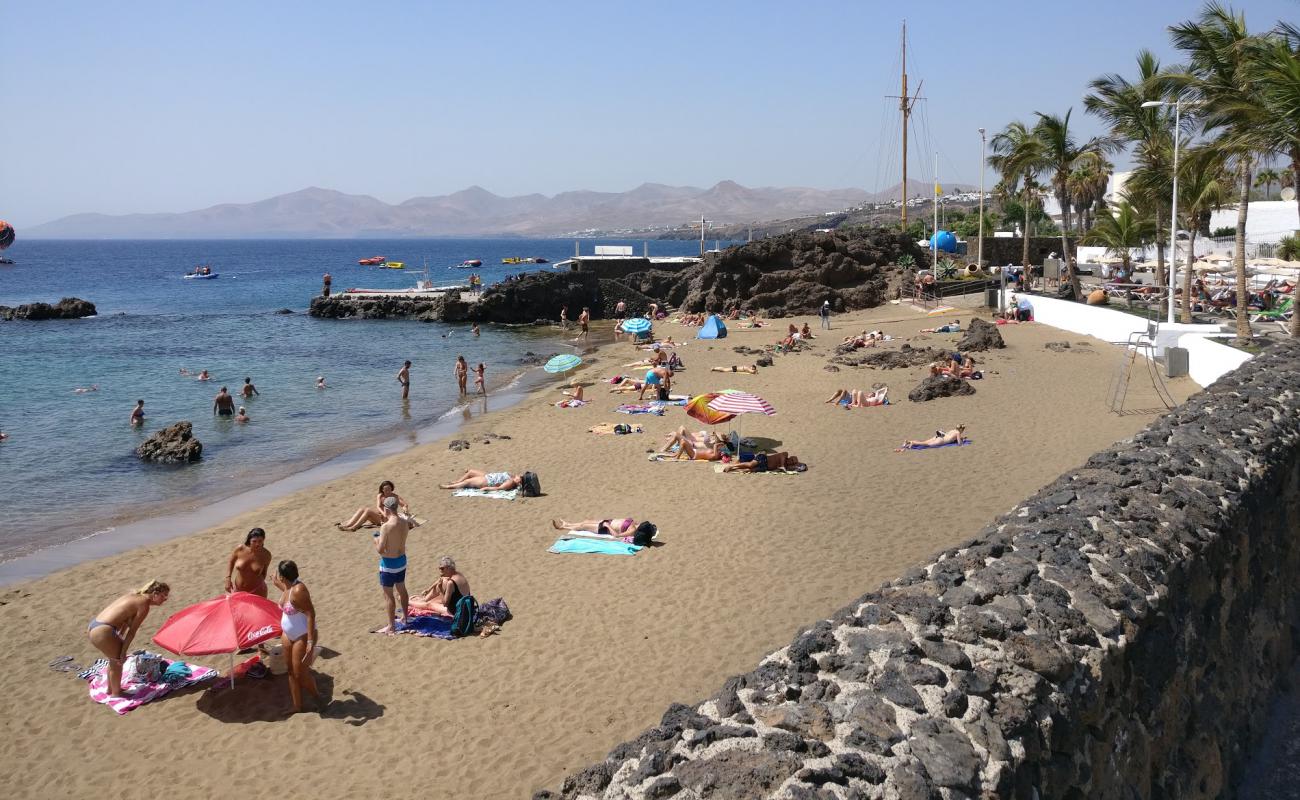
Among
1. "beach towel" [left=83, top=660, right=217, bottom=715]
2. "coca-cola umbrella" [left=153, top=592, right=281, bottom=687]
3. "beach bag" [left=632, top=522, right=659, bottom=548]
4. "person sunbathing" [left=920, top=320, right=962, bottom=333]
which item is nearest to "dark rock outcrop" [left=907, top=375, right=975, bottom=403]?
"person sunbathing" [left=920, top=320, right=962, bottom=333]

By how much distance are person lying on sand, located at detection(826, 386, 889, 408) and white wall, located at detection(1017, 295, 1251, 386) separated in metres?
5.89

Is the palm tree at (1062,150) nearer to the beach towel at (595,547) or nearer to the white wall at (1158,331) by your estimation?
the white wall at (1158,331)

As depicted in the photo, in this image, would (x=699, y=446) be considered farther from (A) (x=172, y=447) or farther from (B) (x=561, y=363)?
(A) (x=172, y=447)

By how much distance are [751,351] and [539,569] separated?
65.6 feet

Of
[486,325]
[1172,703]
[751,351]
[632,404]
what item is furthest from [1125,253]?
[1172,703]

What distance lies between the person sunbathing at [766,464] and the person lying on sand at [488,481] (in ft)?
11.3

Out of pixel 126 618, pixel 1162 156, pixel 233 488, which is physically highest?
pixel 1162 156

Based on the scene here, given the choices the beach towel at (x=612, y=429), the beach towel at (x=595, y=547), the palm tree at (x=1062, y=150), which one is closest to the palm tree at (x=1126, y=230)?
the palm tree at (x=1062, y=150)

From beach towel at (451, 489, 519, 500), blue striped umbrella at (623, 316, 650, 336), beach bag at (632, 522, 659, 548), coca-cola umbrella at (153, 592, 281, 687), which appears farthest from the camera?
blue striped umbrella at (623, 316, 650, 336)

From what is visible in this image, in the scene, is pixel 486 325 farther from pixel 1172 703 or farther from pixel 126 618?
pixel 1172 703

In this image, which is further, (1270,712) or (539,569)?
(539,569)

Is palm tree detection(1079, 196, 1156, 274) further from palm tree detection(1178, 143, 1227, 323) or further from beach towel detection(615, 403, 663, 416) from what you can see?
beach towel detection(615, 403, 663, 416)

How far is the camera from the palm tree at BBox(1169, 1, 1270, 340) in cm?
1800

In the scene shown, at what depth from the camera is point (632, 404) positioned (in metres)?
22.5
